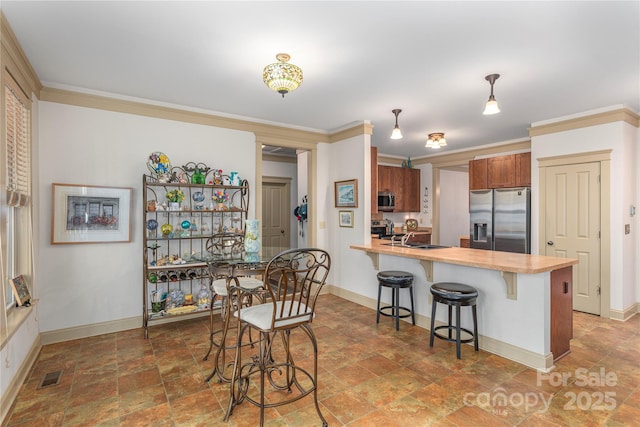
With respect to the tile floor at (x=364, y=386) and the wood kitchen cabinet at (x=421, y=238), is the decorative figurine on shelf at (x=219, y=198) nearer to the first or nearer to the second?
the tile floor at (x=364, y=386)

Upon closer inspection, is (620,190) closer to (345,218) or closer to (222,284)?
(345,218)

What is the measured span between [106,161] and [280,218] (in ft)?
12.7

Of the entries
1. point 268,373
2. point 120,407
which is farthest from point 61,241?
point 268,373

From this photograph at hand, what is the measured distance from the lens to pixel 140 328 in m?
3.66

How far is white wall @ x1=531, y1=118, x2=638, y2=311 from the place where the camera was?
388 cm

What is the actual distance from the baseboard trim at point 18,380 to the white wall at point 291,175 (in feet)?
15.0

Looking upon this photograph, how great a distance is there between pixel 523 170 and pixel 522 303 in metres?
2.87

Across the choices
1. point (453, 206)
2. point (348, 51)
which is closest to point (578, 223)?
point (453, 206)

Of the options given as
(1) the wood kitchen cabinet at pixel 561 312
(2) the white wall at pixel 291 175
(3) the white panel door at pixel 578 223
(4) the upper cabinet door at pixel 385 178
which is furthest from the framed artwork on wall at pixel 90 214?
(3) the white panel door at pixel 578 223

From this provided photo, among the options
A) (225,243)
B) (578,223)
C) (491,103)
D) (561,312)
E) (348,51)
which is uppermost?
(348,51)

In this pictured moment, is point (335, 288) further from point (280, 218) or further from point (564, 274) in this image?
point (564, 274)

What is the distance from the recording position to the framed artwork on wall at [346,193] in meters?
4.68

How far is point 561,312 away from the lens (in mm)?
2943

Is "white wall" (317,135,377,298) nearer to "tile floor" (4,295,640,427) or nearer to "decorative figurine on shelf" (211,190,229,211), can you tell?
"tile floor" (4,295,640,427)
